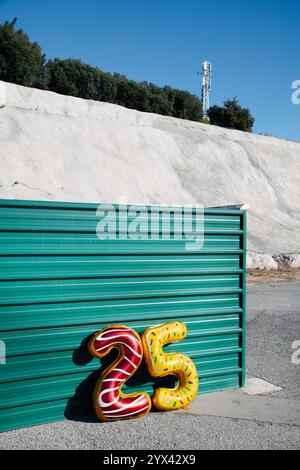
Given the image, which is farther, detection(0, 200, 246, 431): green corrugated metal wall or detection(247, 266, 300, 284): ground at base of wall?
detection(247, 266, 300, 284): ground at base of wall

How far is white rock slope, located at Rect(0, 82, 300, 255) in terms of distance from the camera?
19969 millimetres

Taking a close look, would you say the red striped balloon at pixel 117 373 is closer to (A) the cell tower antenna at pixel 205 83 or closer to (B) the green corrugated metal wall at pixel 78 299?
(B) the green corrugated metal wall at pixel 78 299

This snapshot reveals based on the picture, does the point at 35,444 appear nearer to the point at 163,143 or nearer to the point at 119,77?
the point at 163,143

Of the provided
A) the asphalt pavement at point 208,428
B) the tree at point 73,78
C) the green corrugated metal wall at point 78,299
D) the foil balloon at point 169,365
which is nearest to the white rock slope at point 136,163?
the green corrugated metal wall at point 78,299

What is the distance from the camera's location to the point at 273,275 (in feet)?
53.9

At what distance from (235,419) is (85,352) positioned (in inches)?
61.0

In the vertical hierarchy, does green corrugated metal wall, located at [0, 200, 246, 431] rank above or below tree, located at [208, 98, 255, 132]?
below

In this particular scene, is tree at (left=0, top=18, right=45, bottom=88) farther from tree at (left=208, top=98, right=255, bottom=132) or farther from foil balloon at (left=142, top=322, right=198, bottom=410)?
foil balloon at (left=142, top=322, right=198, bottom=410)

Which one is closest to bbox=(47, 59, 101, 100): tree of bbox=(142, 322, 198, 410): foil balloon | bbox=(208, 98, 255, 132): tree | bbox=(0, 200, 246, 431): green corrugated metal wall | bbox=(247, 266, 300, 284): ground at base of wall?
bbox=(208, 98, 255, 132): tree

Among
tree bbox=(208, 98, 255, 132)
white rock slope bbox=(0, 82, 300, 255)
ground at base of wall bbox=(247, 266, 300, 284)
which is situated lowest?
ground at base of wall bbox=(247, 266, 300, 284)

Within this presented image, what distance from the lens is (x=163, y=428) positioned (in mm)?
4246

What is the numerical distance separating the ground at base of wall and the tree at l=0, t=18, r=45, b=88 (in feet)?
88.3
